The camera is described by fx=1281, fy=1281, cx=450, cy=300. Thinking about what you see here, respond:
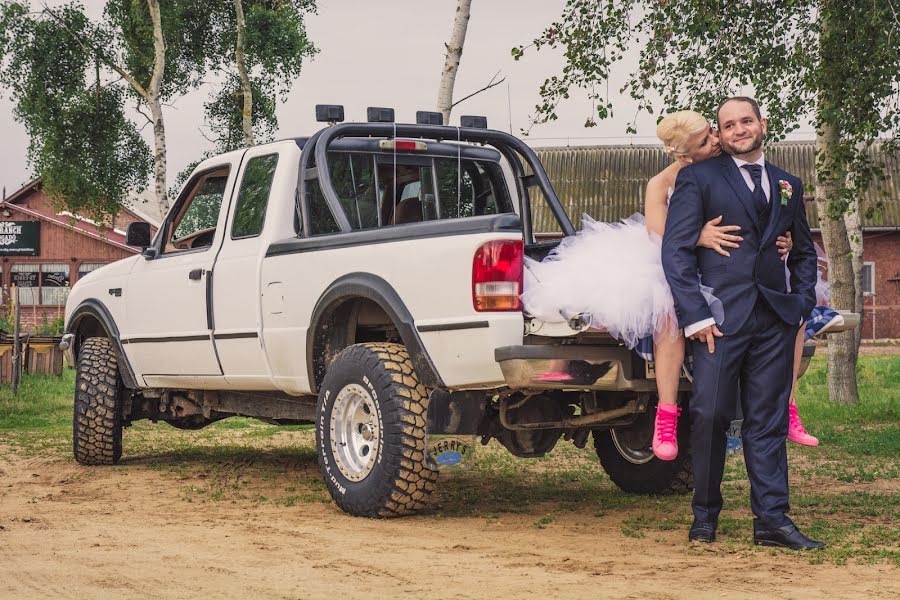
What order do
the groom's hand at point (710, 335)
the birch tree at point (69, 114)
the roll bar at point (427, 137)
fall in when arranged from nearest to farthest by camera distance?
the groom's hand at point (710, 335)
the roll bar at point (427, 137)
the birch tree at point (69, 114)

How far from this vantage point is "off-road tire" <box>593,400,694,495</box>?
24.5ft

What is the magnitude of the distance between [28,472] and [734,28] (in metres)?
8.23

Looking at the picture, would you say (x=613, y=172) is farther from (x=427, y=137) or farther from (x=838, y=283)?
(x=427, y=137)

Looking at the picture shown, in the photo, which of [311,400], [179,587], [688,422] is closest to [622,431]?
[688,422]

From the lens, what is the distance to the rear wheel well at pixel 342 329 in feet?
23.7

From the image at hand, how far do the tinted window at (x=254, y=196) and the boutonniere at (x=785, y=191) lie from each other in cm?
337

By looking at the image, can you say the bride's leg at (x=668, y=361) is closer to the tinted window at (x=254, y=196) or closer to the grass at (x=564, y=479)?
the grass at (x=564, y=479)

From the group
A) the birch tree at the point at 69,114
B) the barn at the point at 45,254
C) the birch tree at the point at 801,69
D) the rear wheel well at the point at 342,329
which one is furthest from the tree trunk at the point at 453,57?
the barn at the point at 45,254

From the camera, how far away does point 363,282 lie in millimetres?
6660

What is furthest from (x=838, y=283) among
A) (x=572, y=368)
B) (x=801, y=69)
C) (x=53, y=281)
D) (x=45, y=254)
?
(x=45, y=254)

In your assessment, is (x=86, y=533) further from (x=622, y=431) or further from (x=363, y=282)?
(x=622, y=431)

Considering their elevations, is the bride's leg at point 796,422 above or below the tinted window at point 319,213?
below

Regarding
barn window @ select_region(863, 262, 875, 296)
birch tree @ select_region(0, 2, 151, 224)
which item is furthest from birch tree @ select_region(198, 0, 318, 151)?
barn window @ select_region(863, 262, 875, 296)

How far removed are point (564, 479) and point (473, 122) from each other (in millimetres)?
2536
